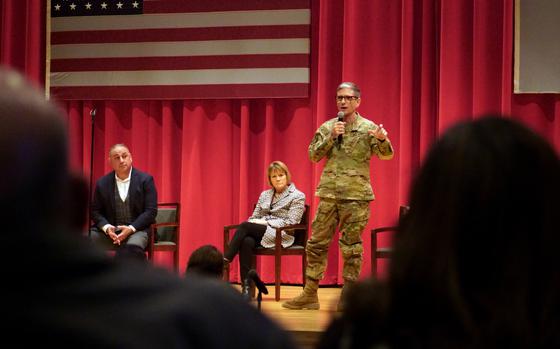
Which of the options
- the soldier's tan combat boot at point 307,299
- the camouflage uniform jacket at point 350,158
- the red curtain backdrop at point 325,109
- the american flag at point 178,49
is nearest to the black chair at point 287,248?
the soldier's tan combat boot at point 307,299

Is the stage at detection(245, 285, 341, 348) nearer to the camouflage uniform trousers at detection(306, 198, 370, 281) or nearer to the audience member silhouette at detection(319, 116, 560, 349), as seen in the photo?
the camouflage uniform trousers at detection(306, 198, 370, 281)

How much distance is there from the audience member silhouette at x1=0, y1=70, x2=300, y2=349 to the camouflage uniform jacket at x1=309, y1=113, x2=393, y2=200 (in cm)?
504

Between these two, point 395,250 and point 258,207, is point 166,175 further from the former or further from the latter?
point 395,250

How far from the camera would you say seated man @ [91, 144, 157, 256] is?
635cm

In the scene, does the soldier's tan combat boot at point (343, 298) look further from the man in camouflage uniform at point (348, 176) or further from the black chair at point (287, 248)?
the black chair at point (287, 248)

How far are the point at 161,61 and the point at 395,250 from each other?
6.68 metres

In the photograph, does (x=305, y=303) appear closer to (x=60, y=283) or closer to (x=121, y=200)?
(x=121, y=200)

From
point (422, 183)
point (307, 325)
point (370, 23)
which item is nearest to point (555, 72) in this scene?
point (370, 23)

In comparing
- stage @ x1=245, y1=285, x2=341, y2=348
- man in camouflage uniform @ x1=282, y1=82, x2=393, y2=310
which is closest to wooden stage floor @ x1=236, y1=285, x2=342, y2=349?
stage @ x1=245, y1=285, x2=341, y2=348

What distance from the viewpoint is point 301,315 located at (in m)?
5.50

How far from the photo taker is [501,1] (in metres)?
6.81

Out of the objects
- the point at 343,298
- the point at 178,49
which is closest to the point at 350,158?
the point at 178,49

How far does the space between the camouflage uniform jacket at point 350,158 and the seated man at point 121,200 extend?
1.45m

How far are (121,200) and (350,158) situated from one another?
6.27 feet
